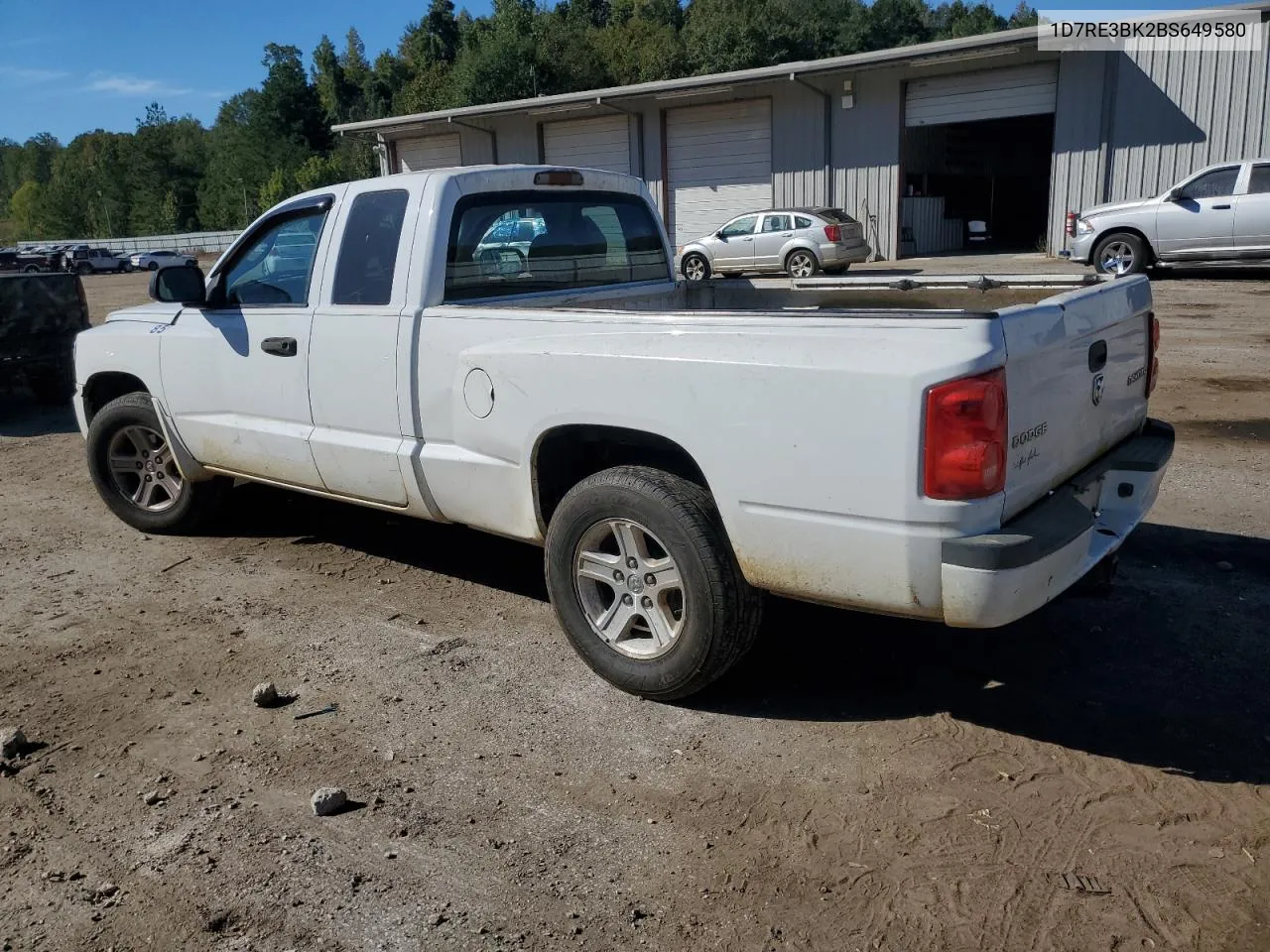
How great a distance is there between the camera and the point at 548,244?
5.19 m

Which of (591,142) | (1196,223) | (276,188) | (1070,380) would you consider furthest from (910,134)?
(276,188)

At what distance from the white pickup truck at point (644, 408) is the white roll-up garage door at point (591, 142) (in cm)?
2714

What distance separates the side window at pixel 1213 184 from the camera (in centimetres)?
1705

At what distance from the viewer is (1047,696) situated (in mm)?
3967

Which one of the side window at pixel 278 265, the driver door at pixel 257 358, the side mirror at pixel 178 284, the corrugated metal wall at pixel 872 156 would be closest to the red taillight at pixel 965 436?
the driver door at pixel 257 358

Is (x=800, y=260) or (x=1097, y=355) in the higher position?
(x=1097, y=355)

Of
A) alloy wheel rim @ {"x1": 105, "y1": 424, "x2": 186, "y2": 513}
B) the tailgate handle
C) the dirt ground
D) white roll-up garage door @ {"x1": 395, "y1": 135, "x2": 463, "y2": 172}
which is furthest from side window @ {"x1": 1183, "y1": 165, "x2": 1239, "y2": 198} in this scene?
white roll-up garage door @ {"x1": 395, "y1": 135, "x2": 463, "y2": 172}

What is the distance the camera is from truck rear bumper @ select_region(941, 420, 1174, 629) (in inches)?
123

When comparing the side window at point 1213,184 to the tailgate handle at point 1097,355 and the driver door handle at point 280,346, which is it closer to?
the tailgate handle at point 1097,355

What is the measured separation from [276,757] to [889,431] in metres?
2.33

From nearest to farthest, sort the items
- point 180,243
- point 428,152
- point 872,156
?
1. point 872,156
2. point 428,152
3. point 180,243

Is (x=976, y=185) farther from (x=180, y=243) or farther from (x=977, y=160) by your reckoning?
(x=180, y=243)

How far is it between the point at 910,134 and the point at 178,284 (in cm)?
2670

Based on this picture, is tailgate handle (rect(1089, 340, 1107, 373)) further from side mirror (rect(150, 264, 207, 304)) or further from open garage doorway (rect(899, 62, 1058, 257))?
open garage doorway (rect(899, 62, 1058, 257))
